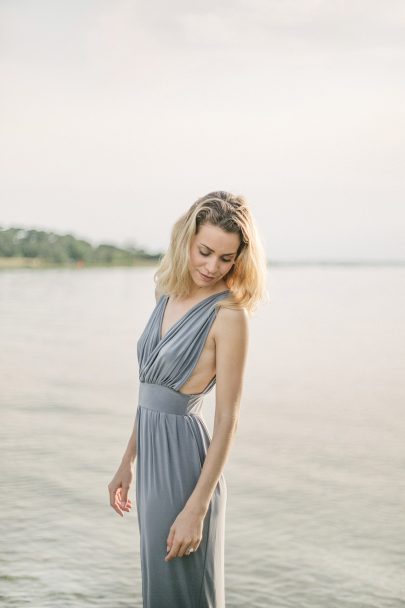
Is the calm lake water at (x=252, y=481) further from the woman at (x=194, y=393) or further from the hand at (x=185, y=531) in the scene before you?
the hand at (x=185, y=531)

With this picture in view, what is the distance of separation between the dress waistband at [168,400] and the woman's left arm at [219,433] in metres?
0.15

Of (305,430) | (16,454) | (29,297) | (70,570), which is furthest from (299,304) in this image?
(70,570)

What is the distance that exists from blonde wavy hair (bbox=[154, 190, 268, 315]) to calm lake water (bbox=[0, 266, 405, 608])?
1.22 feet

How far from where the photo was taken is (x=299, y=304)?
2639 centimetres

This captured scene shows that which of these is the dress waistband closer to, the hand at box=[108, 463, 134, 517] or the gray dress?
the gray dress

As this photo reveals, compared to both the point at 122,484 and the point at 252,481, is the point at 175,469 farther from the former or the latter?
the point at 252,481

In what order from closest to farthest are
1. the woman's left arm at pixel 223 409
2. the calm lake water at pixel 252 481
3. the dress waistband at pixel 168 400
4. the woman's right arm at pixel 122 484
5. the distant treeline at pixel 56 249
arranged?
the woman's left arm at pixel 223 409 → the dress waistband at pixel 168 400 → the woman's right arm at pixel 122 484 → the calm lake water at pixel 252 481 → the distant treeline at pixel 56 249

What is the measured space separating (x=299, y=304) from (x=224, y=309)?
24.4 m

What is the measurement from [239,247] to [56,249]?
5082 cm

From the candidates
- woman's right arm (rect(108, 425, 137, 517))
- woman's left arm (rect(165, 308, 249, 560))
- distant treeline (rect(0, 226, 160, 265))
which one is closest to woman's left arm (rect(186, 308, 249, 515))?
woman's left arm (rect(165, 308, 249, 560))

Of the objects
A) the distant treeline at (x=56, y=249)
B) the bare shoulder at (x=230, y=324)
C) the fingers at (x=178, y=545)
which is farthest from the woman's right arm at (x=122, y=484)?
the distant treeline at (x=56, y=249)

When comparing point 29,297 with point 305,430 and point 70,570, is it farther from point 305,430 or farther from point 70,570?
point 70,570

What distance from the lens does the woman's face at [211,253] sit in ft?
7.21

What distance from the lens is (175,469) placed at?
7.33 ft
